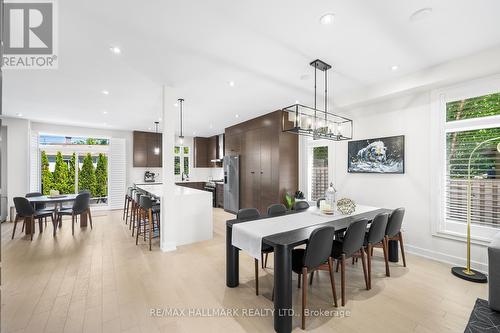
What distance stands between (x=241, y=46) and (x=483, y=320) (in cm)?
385

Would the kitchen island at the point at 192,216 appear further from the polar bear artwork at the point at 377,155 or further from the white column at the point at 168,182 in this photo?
the polar bear artwork at the point at 377,155

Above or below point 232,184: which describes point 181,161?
above

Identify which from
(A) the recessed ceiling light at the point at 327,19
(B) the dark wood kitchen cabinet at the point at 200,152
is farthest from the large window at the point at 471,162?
(B) the dark wood kitchen cabinet at the point at 200,152

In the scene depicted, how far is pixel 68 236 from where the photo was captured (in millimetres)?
4715

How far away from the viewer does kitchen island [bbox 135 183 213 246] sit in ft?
14.0

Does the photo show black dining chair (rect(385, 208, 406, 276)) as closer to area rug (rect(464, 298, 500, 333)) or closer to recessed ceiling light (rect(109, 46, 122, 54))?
area rug (rect(464, 298, 500, 333))

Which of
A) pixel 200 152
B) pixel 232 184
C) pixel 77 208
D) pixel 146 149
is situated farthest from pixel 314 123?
pixel 200 152

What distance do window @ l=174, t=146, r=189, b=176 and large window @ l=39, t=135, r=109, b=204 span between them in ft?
7.45

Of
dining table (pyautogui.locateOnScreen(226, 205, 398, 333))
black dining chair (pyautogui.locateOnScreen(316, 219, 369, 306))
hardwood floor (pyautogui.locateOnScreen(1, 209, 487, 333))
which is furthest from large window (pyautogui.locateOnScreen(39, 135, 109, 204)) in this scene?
black dining chair (pyautogui.locateOnScreen(316, 219, 369, 306))

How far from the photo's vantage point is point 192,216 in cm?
445

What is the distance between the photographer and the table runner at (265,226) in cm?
247

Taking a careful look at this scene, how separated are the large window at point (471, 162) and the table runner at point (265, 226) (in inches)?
61.2

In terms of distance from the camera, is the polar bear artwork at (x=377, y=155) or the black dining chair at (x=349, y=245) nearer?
the black dining chair at (x=349, y=245)

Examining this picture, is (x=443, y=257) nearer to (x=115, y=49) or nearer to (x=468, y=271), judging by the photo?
(x=468, y=271)
